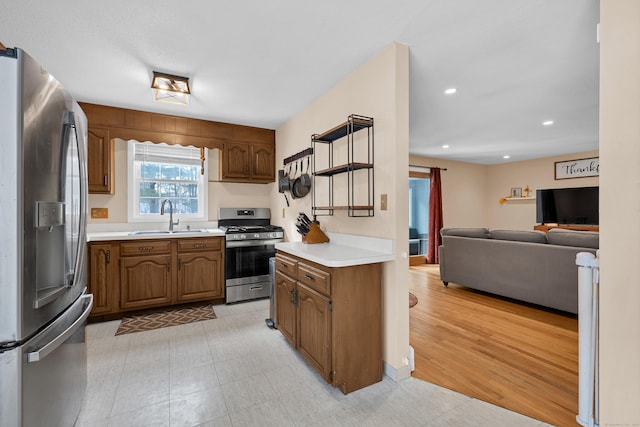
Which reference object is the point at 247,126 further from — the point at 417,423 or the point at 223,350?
the point at 417,423

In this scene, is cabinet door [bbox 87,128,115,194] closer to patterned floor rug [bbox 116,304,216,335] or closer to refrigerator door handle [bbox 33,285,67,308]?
patterned floor rug [bbox 116,304,216,335]

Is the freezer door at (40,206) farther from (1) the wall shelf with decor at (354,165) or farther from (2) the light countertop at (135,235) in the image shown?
(2) the light countertop at (135,235)

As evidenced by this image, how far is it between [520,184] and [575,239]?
4.24m

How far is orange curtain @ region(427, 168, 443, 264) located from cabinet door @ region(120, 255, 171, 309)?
17.6ft

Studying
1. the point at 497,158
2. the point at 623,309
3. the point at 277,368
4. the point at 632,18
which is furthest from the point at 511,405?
the point at 497,158

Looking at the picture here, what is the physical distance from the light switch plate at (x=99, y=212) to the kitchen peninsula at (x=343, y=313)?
2.75 metres

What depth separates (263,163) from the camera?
408 cm

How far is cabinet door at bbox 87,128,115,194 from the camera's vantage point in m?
3.18

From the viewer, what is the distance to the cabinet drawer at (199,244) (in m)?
3.30

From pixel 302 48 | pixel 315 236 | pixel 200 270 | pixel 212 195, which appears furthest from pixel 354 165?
pixel 212 195

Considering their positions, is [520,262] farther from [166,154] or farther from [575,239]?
[166,154]

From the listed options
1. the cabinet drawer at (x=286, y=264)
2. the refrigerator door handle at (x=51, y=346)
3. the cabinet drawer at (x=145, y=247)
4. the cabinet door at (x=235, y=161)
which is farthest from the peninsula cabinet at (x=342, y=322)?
the cabinet door at (x=235, y=161)

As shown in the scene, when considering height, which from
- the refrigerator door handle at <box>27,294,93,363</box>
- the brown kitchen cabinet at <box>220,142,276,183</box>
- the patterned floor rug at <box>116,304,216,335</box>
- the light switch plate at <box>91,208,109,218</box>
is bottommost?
the patterned floor rug at <box>116,304,216,335</box>

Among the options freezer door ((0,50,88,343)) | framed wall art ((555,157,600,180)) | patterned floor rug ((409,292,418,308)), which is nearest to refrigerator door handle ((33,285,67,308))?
freezer door ((0,50,88,343))
